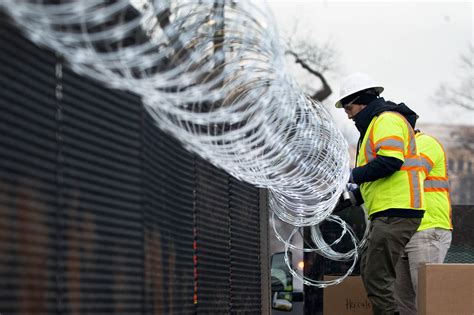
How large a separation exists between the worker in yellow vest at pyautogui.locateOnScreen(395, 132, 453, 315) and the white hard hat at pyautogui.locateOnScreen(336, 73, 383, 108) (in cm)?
84

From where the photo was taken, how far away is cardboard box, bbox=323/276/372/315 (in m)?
9.09

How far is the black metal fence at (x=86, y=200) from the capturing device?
381 cm

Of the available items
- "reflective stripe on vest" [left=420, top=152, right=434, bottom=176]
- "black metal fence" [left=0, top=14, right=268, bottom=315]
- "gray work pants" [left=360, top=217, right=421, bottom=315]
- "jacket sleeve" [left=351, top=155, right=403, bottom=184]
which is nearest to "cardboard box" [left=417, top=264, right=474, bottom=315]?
"gray work pants" [left=360, top=217, right=421, bottom=315]

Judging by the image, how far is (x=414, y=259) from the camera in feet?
28.4

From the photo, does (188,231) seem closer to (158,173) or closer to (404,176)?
(158,173)

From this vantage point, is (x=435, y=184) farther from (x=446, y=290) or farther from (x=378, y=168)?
(x=446, y=290)

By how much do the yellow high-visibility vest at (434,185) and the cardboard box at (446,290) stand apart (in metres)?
1.10

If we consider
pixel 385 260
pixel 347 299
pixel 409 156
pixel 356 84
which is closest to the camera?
pixel 385 260

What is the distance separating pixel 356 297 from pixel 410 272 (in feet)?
1.88

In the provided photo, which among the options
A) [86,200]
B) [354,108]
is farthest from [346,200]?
[86,200]

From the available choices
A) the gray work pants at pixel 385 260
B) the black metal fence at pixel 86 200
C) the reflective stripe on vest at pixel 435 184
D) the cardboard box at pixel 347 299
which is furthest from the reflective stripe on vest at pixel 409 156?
the black metal fence at pixel 86 200

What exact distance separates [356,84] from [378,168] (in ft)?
2.60

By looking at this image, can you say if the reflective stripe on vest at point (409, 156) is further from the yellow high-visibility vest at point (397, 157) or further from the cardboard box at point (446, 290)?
the cardboard box at point (446, 290)

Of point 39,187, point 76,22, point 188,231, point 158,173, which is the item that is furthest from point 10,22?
point 188,231
